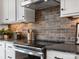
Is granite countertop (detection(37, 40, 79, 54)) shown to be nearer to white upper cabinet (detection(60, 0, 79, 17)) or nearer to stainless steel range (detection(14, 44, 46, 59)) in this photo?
stainless steel range (detection(14, 44, 46, 59))

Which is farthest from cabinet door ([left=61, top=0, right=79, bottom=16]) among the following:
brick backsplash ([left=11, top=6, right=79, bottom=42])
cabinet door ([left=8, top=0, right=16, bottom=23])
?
cabinet door ([left=8, top=0, right=16, bottom=23])

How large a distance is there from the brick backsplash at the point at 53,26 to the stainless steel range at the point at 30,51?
2.27 ft

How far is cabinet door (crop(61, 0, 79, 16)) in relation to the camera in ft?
6.75

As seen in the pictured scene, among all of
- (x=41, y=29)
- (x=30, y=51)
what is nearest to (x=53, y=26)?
(x=41, y=29)

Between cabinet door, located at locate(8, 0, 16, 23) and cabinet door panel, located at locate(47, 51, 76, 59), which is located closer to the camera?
cabinet door panel, located at locate(47, 51, 76, 59)

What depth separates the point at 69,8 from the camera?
2.14m

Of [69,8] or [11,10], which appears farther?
[11,10]

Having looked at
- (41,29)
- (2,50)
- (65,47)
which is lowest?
(2,50)

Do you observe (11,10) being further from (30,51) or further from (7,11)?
(30,51)

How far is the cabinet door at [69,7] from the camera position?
2.06 meters

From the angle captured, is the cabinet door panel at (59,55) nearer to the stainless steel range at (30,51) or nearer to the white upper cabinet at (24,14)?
the stainless steel range at (30,51)

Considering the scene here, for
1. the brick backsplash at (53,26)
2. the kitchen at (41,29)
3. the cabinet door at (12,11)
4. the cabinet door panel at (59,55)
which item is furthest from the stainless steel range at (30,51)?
the cabinet door at (12,11)

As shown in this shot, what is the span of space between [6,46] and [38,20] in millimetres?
997

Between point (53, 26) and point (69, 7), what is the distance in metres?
0.78
